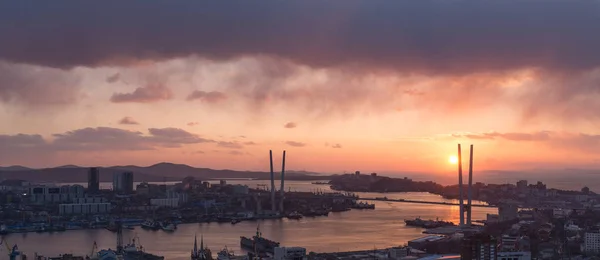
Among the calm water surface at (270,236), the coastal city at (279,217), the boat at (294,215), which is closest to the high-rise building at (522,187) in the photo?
the coastal city at (279,217)

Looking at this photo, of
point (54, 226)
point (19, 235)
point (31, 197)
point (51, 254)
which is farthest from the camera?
point (31, 197)

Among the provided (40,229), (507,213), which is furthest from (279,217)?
(40,229)

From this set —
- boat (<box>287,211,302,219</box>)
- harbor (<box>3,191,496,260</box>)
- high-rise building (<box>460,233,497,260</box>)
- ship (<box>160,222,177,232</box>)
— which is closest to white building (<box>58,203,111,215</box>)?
harbor (<box>3,191,496,260</box>)

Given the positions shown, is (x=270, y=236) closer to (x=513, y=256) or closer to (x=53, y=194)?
(x=513, y=256)

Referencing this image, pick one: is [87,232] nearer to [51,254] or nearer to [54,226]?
[54,226]

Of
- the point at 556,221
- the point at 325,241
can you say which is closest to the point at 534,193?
the point at 556,221
